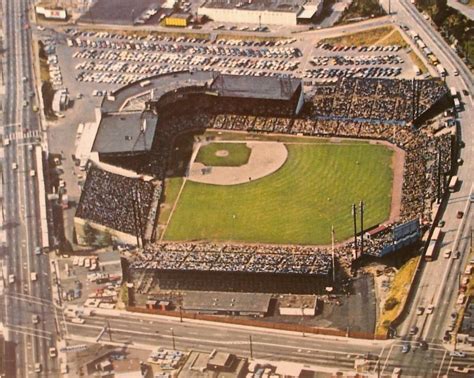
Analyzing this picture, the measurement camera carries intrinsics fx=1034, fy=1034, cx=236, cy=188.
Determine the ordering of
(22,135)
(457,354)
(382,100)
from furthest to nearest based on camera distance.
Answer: (22,135) < (382,100) < (457,354)

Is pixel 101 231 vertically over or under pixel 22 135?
under

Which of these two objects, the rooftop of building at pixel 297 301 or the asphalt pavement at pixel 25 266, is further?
the rooftop of building at pixel 297 301

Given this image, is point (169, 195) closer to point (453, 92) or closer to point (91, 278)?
point (91, 278)

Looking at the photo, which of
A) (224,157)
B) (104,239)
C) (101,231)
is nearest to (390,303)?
(104,239)

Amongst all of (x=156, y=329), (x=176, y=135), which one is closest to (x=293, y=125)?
(x=176, y=135)

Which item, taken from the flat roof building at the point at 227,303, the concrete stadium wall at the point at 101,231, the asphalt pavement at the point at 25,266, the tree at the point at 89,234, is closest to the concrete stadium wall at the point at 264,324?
the flat roof building at the point at 227,303

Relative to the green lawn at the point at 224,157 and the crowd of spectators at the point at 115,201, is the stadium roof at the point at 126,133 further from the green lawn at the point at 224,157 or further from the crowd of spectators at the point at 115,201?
the green lawn at the point at 224,157

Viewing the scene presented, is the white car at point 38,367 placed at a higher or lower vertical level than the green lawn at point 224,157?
lower
